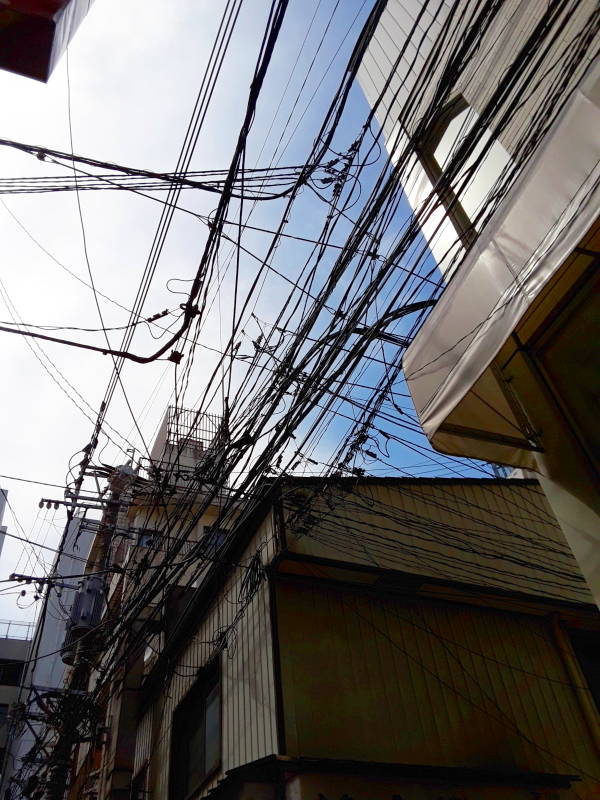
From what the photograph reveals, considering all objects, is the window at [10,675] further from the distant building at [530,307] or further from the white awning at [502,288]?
the distant building at [530,307]

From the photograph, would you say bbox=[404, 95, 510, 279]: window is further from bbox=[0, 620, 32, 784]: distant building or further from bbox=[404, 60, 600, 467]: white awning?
bbox=[0, 620, 32, 784]: distant building

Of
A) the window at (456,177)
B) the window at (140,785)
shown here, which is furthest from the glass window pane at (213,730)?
the window at (456,177)

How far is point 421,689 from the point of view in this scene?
6.80 meters

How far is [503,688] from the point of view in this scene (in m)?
7.21

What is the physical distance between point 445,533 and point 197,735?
4.75m

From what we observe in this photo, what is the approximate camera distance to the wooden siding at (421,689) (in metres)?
6.20

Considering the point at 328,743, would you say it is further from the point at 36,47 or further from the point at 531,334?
the point at 36,47

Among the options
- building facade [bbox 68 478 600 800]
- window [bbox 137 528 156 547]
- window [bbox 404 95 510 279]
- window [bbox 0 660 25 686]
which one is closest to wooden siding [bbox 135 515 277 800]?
building facade [bbox 68 478 600 800]

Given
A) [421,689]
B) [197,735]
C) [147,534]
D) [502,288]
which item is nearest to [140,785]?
[197,735]

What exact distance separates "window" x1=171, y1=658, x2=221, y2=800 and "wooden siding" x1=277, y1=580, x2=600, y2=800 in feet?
6.10

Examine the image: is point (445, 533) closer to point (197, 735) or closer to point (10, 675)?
point (197, 735)

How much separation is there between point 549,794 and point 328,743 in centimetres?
257

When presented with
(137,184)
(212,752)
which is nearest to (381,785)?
(212,752)

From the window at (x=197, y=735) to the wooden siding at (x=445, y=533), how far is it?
2.55 metres
